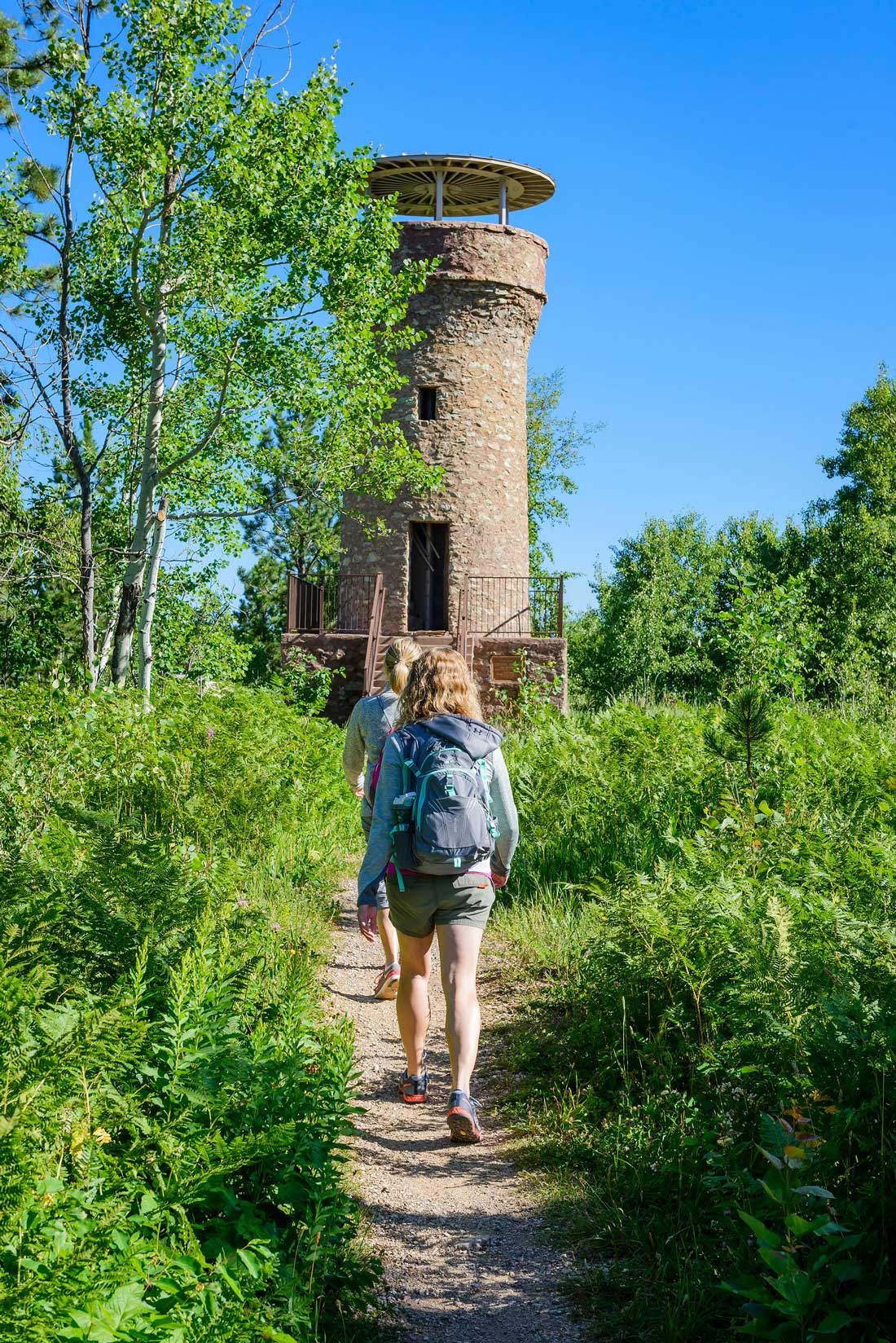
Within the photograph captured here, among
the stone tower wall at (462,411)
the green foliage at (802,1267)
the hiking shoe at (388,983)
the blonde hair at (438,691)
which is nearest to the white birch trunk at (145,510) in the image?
the stone tower wall at (462,411)

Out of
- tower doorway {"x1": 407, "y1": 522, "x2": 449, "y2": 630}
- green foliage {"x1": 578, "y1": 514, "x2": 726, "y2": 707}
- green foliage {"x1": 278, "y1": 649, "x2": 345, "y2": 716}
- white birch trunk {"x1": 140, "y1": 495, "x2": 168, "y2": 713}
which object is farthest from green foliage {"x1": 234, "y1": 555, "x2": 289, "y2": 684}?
white birch trunk {"x1": 140, "y1": 495, "x2": 168, "y2": 713}

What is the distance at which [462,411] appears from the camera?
69.4 ft

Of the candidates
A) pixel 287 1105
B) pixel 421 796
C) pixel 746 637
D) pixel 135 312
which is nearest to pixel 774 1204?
pixel 287 1105

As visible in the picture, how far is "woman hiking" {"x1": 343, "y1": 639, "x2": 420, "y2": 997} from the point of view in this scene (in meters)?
5.83

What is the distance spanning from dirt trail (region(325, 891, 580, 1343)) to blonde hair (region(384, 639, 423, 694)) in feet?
5.95

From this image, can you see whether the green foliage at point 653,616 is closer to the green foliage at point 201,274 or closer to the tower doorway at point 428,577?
the tower doorway at point 428,577

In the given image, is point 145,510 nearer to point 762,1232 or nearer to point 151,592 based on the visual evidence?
point 151,592

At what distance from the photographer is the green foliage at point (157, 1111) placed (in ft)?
7.20

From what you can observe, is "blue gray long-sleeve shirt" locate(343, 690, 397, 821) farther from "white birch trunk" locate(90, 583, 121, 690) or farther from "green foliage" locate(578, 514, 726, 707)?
"green foliage" locate(578, 514, 726, 707)

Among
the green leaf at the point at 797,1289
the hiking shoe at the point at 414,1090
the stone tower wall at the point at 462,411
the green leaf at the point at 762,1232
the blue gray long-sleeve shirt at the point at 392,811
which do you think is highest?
the stone tower wall at the point at 462,411

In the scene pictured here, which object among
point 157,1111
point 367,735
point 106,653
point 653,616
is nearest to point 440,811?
point 157,1111

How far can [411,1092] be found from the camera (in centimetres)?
465

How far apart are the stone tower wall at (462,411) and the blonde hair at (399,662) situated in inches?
596

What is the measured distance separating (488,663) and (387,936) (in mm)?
14834
